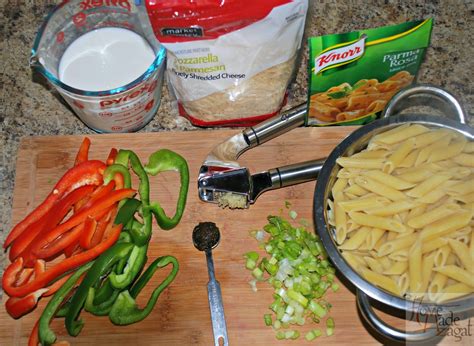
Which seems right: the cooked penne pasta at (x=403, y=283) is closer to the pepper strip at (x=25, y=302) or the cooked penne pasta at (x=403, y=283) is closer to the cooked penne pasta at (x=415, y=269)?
the cooked penne pasta at (x=415, y=269)

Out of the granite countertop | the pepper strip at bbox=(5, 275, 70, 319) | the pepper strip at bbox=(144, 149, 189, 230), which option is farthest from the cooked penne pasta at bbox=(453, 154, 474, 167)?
the pepper strip at bbox=(5, 275, 70, 319)

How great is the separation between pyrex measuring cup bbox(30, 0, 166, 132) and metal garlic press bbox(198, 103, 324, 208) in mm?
338

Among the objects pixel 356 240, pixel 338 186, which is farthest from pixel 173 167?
pixel 356 240

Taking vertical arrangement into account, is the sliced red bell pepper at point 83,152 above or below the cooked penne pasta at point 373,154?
below

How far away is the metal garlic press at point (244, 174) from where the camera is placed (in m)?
2.01

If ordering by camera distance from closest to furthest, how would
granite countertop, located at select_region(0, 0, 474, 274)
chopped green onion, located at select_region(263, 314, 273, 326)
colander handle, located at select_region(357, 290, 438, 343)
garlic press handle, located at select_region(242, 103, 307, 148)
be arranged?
colander handle, located at select_region(357, 290, 438, 343)
chopped green onion, located at select_region(263, 314, 273, 326)
garlic press handle, located at select_region(242, 103, 307, 148)
granite countertop, located at select_region(0, 0, 474, 274)

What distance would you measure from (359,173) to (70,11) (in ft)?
4.07

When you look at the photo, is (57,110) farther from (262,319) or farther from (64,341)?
(262,319)

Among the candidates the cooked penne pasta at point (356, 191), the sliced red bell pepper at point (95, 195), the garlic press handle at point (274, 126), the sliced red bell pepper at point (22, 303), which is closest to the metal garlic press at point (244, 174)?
the garlic press handle at point (274, 126)

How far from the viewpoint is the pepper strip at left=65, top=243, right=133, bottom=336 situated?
1.84 m

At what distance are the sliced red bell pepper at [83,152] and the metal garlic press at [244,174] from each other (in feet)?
1.44

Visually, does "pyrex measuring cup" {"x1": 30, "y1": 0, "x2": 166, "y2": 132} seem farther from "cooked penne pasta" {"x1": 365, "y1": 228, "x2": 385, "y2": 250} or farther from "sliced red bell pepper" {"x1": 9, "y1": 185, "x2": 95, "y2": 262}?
"cooked penne pasta" {"x1": 365, "y1": 228, "x2": 385, "y2": 250}

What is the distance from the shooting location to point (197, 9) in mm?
1864

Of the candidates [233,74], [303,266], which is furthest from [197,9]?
[303,266]
